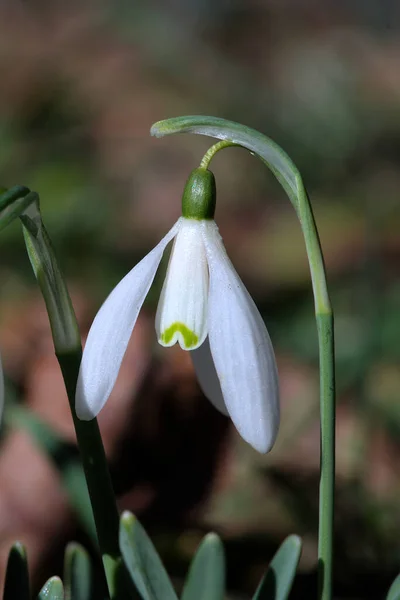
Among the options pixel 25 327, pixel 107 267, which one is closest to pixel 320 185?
pixel 107 267

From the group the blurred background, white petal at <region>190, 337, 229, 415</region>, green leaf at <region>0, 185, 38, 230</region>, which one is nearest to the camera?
green leaf at <region>0, 185, 38, 230</region>

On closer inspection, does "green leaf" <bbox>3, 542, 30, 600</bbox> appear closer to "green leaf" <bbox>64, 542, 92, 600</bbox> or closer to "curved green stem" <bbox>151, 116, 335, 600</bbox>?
"green leaf" <bbox>64, 542, 92, 600</bbox>

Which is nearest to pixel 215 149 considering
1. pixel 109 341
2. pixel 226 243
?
pixel 109 341

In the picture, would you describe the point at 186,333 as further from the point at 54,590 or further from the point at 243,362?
the point at 54,590

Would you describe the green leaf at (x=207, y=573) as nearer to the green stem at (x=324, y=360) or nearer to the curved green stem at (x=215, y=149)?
the green stem at (x=324, y=360)

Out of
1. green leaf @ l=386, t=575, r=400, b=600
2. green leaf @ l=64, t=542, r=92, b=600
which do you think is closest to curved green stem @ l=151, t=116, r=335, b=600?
green leaf @ l=386, t=575, r=400, b=600

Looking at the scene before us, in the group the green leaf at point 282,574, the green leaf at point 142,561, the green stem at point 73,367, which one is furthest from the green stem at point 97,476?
the green leaf at point 282,574
